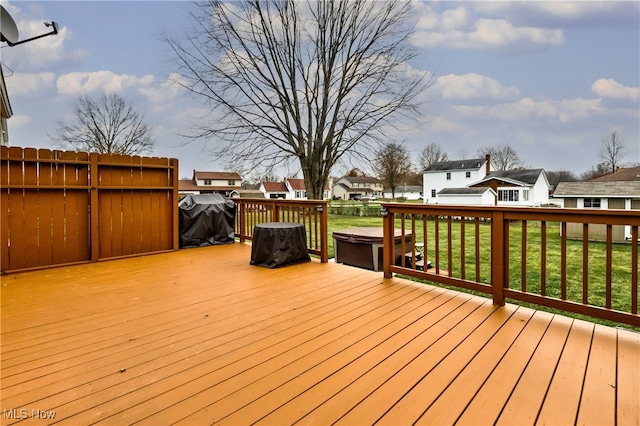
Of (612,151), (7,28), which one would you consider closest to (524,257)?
(7,28)

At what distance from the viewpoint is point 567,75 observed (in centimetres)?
879

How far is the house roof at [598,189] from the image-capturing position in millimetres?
12484

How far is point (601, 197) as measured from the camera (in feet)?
42.6

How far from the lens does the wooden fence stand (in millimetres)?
3904

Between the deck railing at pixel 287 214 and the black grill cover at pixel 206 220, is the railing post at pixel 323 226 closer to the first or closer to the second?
the deck railing at pixel 287 214

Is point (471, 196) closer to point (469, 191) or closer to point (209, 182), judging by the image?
point (469, 191)

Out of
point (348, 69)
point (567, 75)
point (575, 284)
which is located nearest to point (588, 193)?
point (567, 75)

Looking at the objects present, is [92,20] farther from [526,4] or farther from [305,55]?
[526,4]

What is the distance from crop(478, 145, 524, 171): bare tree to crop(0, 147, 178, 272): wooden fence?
35510 millimetres

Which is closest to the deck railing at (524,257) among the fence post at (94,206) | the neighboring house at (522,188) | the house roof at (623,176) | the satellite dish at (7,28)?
the fence post at (94,206)

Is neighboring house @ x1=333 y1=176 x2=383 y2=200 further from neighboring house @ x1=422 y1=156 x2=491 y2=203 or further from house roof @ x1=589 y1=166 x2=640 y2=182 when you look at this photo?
house roof @ x1=589 y1=166 x2=640 y2=182

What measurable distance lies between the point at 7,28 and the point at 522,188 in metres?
28.5

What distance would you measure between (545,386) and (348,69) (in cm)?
888

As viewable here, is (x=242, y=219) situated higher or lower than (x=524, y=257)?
higher
